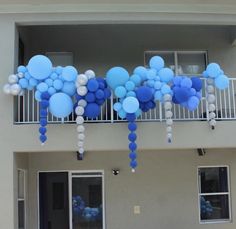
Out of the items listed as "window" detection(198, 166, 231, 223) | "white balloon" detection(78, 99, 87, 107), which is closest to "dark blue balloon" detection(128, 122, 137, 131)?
"white balloon" detection(78, 99, 87, 107)

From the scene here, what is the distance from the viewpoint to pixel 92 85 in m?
11.0

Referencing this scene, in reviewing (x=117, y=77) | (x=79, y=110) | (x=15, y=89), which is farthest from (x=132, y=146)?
(x=15, y=89)

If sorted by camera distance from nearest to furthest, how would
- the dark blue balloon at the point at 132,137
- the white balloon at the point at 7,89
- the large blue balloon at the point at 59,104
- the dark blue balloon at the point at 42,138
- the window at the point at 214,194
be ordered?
1. the large blue balloon at the point at 59,104
2. the dark blue balloon at the point at 42,138
3. the dark blue balloon at the point at 132,137
4. the white balloon at the point at 7,89
5. the window at the point at 214,194

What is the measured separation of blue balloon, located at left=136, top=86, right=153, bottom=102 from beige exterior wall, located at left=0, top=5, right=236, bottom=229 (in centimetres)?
92

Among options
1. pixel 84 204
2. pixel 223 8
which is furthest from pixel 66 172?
pixel 223 8

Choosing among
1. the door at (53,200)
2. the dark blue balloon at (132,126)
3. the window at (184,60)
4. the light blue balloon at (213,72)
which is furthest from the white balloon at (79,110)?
the window at (184,60)

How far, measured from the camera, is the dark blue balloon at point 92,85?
11.0 meters

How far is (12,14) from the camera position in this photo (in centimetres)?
1204

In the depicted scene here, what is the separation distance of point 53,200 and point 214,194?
15.1 feet

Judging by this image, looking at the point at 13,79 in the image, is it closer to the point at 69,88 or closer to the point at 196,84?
the point at 69,88

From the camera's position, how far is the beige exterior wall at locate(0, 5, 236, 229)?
11633mm

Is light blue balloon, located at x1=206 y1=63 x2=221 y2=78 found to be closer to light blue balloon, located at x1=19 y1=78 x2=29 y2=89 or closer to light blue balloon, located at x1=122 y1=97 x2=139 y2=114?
light blue balloon, located at x1=122 y1=97 x2=139 y2=114

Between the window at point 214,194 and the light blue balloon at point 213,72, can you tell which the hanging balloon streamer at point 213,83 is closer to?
the light blue balloon at point 213,72

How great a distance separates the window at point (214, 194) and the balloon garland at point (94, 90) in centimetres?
362
